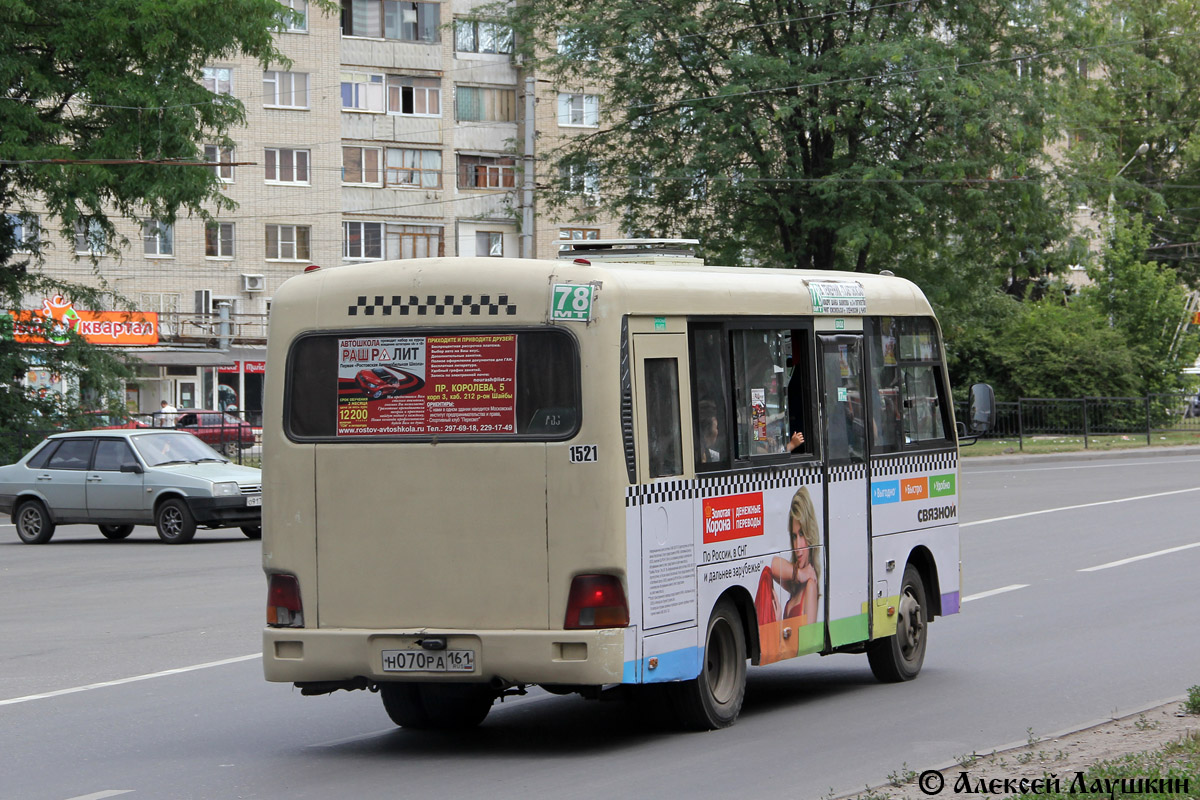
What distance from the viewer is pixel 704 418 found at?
9195mm

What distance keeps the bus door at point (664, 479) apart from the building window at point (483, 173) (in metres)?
59.3

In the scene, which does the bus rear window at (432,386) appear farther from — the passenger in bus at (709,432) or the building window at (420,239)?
the building window at (420,239)

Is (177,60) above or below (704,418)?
above

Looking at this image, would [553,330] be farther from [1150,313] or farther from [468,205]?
[468,205]

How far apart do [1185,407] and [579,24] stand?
842 inches

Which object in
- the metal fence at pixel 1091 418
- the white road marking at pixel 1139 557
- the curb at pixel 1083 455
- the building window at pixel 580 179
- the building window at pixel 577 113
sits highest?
the building window at pixel 577 113

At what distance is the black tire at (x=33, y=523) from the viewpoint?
2506cm

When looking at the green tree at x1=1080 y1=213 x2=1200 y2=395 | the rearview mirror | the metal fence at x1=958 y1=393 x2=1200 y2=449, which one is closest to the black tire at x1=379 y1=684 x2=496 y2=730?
the rearview mirror

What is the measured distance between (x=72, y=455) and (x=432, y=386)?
697 inches

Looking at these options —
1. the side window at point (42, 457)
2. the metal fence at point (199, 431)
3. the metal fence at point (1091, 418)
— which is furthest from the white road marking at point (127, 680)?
the metal fence at point (1091, 418)

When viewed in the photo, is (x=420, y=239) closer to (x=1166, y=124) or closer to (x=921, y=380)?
(x=1166, y=124)

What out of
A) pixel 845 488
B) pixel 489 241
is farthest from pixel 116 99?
pixel 489 241

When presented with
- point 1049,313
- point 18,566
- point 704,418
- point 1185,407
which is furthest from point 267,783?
point 1049,313

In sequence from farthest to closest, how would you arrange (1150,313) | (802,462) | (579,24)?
(1150,313) < (579,24) < (802,462)
